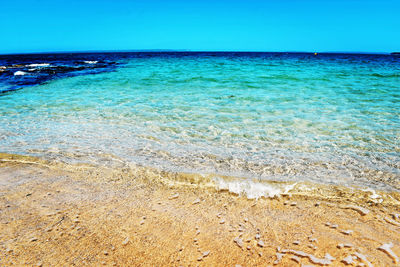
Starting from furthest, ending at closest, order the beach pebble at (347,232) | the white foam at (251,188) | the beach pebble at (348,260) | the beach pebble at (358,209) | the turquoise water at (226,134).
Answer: the turquoise water at (226,134) → the white foam at (251,188) → the beach pebble at (358,209) → the beach pebble at (347,232) → the beach pebble at (348,260)

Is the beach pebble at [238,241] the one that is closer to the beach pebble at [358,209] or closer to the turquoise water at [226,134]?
the turquoise water at [226,134]

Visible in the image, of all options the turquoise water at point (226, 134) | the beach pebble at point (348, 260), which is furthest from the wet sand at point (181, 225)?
the turquoise water at point (226, 134)

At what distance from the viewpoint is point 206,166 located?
3527 millimetres

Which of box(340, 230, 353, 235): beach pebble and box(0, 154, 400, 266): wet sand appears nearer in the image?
box(0, 154, 400, 266): wet sand

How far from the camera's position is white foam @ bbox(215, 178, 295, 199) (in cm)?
287

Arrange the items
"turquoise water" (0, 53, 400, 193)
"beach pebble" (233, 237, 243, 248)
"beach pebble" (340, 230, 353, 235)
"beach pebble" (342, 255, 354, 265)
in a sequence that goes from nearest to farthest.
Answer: "beach pebble" (342, 255, 354, 265) < "beach pebble" (233, 237, 243, 248) < "beach pebble" (340, 230, 353, 235) < "turquoise water" (0, 53, 400, 193)

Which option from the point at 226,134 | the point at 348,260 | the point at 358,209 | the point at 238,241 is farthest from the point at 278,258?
the point at 226,134

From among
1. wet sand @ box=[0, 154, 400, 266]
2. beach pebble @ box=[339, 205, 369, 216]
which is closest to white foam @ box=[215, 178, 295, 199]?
wet sand @ box=[0, 154, 400, 266]

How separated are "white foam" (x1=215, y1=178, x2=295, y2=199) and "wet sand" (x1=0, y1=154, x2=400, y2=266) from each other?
0.10m

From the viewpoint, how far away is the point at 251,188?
2973 mm

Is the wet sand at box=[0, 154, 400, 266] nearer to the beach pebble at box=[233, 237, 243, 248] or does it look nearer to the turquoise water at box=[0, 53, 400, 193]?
the beach pebble at box=[233, 237, 243, 248]

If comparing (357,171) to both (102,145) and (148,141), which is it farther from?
(102,145)

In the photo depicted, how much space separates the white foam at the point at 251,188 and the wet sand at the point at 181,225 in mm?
96

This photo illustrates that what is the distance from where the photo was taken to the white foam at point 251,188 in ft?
9.41
